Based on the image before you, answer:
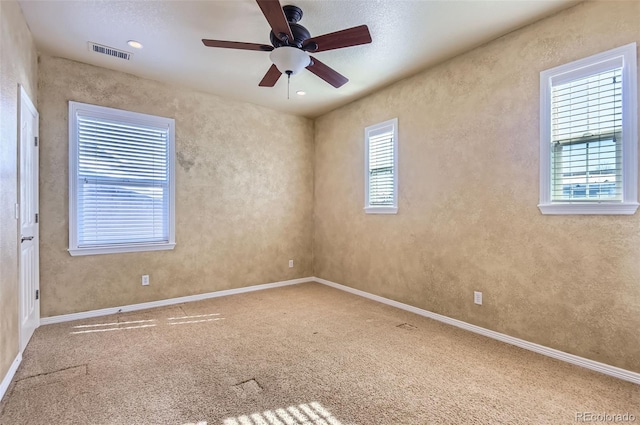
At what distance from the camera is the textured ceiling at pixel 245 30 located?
2467 millimetres

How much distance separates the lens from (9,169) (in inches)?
89.3

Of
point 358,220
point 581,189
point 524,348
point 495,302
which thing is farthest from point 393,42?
point 524,348

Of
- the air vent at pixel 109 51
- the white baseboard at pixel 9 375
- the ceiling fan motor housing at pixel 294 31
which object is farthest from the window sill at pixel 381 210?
the white baseboard at pixel 9 375

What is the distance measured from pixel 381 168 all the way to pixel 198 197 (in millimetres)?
2574

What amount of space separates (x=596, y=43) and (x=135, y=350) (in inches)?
178

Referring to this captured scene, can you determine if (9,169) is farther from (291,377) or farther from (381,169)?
(381,169)

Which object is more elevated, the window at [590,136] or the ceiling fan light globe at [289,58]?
the ceiling fan light globe at [289,58]

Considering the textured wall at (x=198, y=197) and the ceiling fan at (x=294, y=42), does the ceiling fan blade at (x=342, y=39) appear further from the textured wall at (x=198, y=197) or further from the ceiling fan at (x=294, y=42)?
the textured wall at (x=198, y=197)

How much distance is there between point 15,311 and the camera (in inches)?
94.7

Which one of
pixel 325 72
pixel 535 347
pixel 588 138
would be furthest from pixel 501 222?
pixel 325 72

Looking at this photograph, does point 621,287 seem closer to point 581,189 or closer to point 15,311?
point 581,189

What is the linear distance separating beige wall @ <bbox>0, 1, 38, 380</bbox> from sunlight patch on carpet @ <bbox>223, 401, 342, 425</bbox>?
1716mm

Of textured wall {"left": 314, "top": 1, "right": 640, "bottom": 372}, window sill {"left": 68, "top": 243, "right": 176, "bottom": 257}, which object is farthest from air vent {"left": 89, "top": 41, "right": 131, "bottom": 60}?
textured wall {"left": 314, "top": 1, "right": 640, "bottom": 372}

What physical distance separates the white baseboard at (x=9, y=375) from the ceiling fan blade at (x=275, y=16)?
3.00 meters
